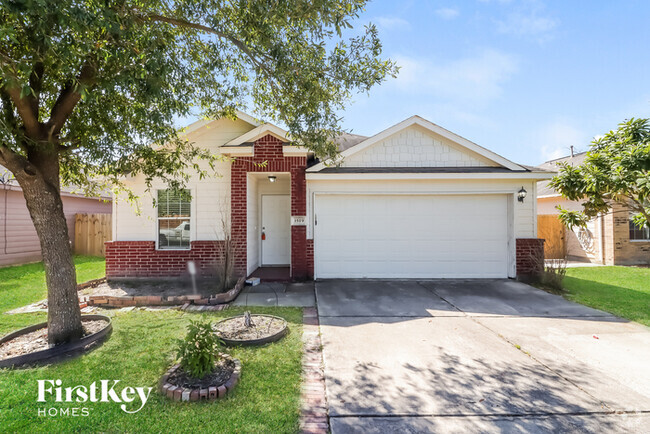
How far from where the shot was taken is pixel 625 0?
20.2 feet

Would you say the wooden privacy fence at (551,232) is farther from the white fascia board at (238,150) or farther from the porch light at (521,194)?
the white fascia board at (238,150)

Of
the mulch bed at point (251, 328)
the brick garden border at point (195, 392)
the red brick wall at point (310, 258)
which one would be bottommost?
the brick garden border at point (195, 392)

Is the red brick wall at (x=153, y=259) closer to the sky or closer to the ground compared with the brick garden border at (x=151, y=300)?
closer to the sky

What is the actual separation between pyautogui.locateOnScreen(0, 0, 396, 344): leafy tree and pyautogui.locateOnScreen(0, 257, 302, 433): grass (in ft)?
2.68

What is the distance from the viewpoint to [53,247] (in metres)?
4.25

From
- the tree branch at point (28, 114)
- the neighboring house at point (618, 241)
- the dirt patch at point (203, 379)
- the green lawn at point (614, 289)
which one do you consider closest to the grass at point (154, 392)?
the dirt patch at point (203, 379)

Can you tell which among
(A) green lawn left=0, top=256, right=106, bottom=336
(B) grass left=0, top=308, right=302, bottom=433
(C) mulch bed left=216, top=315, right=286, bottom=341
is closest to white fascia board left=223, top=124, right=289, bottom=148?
(C) mulch bed left=216, top=315, right=286, bottom=341

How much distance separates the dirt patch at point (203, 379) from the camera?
3.19 m

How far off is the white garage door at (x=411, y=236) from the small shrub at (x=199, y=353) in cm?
540

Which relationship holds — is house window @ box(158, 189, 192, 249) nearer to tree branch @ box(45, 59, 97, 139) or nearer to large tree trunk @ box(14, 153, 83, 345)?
large tree trunk @ box(14, 153, 83, 345)

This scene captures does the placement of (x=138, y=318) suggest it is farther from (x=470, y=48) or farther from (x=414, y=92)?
(x=470, y=48)

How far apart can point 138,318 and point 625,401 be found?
6.91 metres

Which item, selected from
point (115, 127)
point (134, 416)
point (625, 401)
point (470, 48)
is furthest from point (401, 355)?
point (470, 48)

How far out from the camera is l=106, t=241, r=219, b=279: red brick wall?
27.3 feet
